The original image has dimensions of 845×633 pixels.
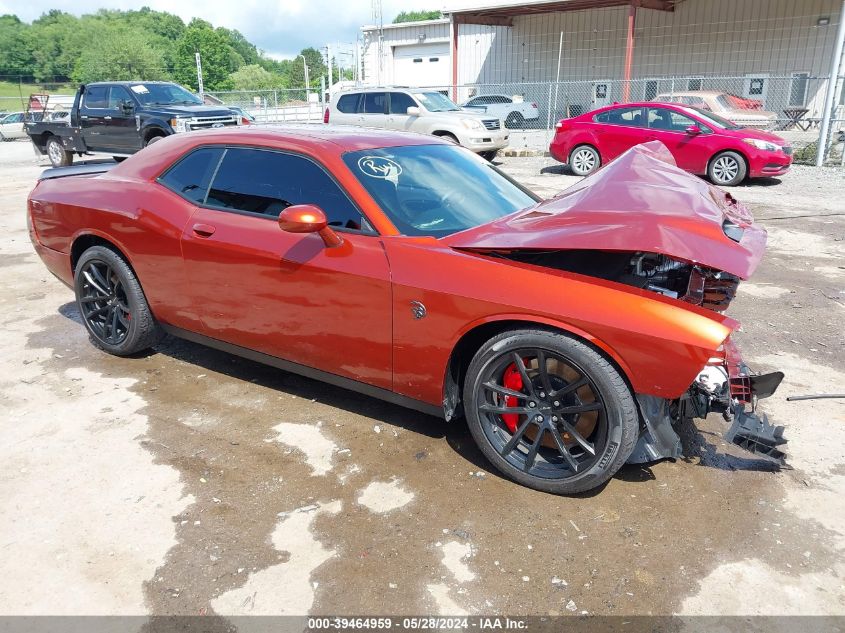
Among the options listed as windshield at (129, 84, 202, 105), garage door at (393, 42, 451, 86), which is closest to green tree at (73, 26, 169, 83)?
garage door at (393, 42, 451, 86)

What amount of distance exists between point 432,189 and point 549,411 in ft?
4.71

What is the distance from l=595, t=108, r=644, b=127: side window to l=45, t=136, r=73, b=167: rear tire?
41.6ft

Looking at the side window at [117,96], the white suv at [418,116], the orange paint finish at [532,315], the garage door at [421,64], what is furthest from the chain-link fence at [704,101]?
the orange paint finish at [532,315]

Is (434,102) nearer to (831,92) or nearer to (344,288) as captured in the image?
(831,92)

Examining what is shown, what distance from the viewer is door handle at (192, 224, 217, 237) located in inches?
146

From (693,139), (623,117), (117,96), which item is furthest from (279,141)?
(117,96)

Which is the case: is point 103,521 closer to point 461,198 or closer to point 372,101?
point 461,198

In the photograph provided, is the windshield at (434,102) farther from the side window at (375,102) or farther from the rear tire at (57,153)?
the rear tire at (57,153)

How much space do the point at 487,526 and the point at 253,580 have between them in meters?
0.98

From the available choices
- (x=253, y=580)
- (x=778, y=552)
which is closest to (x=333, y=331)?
(x=253, y=580)

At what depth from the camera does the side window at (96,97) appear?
47.0 feet

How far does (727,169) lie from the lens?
40.2 ft

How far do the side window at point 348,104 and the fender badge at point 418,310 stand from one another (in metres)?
13.6

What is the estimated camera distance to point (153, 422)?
145 inches
